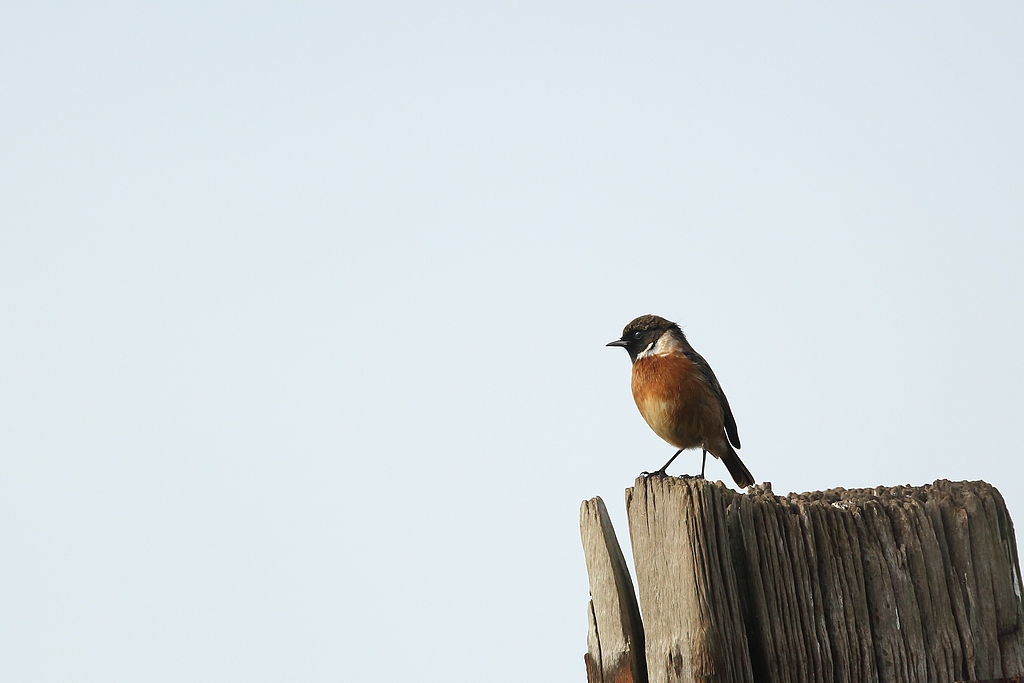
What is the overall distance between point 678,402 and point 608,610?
376 centimetres

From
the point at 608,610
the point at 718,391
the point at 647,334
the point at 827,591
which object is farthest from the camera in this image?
the point at 647,334

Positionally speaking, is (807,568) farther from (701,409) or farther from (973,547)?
(701,409)

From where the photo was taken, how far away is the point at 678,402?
660 cm

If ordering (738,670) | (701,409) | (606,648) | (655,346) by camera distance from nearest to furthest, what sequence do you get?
(738,670), (606,648), (701,409), (655,346)

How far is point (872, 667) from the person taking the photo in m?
2.56

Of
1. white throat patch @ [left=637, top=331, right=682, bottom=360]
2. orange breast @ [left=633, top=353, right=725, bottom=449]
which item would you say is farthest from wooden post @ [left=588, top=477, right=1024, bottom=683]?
white throat patch @ [left=637, top=331, right=682, bottom=360]

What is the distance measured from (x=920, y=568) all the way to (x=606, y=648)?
2.92ft

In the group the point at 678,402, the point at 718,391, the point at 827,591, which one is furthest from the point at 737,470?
the point at 827,591

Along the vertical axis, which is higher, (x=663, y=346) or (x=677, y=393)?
(x=663, y=346)

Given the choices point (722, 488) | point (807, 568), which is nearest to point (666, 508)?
point (722, 488)

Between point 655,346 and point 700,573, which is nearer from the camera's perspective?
point 700,573

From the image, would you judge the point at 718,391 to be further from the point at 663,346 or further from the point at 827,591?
the point at 827,591

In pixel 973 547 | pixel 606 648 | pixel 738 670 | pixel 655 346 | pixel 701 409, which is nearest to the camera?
pixel 738 670

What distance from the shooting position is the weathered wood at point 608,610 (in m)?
2.86
